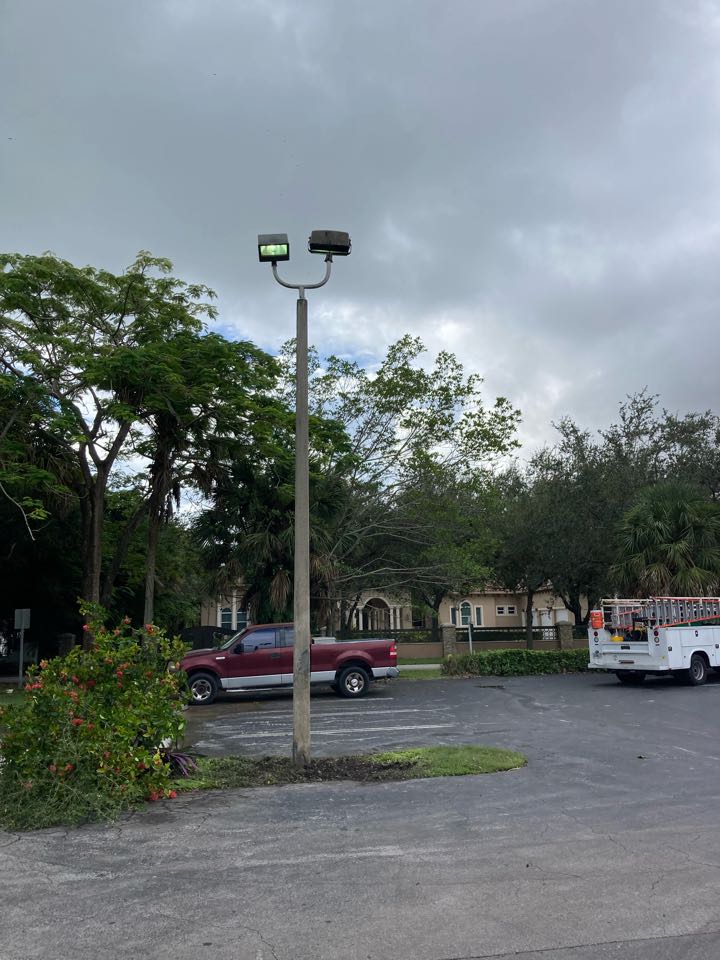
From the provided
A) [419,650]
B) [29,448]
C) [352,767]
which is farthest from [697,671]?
[29,448]

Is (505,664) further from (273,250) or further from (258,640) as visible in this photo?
(273,250)

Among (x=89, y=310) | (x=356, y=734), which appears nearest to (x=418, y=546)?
(x=89, y=310)

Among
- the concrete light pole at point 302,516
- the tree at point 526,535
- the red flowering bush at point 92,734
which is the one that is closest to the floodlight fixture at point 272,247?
the concrete light pole at point 302,516

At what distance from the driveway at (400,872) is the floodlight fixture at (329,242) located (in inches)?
249

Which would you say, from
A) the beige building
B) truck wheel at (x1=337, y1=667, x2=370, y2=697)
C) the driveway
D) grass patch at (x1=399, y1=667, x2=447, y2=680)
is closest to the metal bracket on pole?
the driveway

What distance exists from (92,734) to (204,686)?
11.0m

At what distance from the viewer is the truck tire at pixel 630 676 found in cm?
2208

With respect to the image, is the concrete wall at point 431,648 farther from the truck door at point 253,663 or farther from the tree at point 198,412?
the truck door at point 253,663

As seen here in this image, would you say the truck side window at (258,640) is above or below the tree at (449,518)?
below

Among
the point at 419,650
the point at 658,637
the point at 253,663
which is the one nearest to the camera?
the point at 253,663

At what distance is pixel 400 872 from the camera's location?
5867 mm

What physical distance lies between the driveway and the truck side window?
31.6ft

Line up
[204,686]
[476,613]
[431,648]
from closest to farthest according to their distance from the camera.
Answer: [204,686] < [431,648] < [476,613]

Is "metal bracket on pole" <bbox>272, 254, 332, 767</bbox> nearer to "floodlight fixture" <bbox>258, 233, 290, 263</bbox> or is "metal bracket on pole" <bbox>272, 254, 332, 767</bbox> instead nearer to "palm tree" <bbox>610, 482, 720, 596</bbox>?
"floodlight fixture" <bbox>258, 233, 290, 263</bbox>
